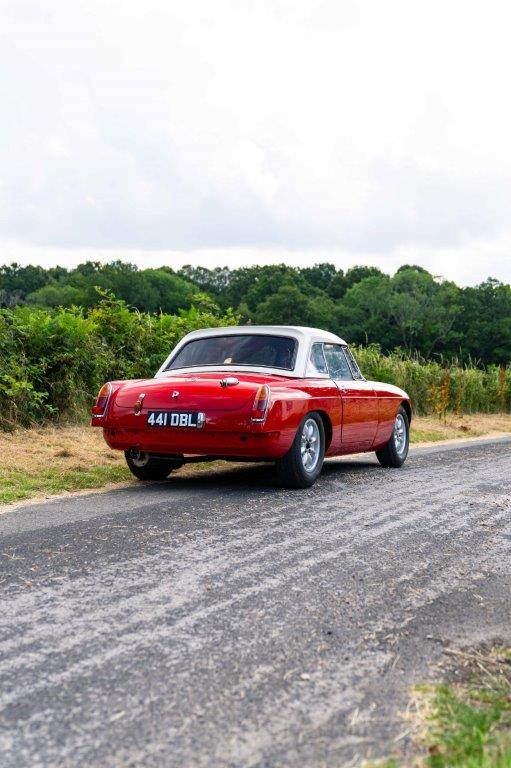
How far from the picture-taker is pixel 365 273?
11025cm

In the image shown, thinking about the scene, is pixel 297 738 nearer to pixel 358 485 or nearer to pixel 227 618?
pixel 227 618

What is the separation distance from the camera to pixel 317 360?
Result: 8.79 meters

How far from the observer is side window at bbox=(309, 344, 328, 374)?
28.3 feet

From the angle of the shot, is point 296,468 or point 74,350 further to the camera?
point 74,350

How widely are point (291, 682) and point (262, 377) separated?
499cm

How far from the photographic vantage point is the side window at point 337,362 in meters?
9.06

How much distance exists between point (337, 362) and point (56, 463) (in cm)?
329

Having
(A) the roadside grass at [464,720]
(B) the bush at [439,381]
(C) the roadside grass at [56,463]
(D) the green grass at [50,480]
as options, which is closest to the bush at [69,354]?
(C) the roadside grass at [56,463]

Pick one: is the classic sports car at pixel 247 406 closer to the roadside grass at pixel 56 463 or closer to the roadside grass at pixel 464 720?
the roadside grass at pixel 56 463

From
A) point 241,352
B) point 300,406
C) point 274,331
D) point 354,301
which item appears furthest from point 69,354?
point 354,301

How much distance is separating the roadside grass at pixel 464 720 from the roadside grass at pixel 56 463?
4.90 meters

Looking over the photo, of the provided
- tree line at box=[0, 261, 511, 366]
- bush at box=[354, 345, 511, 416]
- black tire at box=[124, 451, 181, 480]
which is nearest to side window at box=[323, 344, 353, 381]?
black tire at box=[124, 451, 181, 480]

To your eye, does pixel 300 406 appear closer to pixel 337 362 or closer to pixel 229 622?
pixel 337 362

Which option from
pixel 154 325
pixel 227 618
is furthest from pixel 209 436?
pixel 154 325
